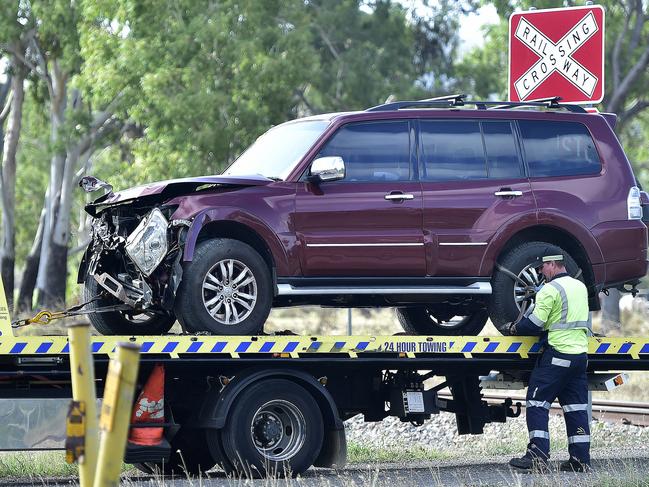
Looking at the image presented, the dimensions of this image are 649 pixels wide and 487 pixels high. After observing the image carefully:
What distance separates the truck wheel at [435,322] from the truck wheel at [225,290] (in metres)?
2.62

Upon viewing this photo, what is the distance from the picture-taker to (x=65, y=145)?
31.9 m

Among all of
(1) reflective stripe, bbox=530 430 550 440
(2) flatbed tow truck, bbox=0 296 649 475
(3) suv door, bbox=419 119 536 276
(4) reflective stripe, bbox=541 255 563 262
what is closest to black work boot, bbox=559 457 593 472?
(1) reflective stripe, bbox=530 430 550 440

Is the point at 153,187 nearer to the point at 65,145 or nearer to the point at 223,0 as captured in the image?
the point at 223,0

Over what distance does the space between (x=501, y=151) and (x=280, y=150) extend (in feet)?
6.01

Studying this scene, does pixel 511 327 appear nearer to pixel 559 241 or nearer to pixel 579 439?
pixel 559 241

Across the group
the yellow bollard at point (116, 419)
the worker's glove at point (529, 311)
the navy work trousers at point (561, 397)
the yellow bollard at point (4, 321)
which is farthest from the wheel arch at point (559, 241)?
the yellow bollard at point (116, 419)

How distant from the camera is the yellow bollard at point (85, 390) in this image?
514 cm

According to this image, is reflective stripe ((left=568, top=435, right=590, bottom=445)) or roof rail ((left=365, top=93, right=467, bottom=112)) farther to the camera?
reflective stripe ((left=568, top=435, right=590, bottom=445))

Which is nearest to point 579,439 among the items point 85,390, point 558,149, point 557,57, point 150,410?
point 558,149

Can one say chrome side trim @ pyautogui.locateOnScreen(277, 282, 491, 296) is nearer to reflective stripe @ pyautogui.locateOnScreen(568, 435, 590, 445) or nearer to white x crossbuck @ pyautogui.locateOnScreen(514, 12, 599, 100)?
reflective stripe @ pyautogui.locateOnScreen(568, 435, 590, 445)

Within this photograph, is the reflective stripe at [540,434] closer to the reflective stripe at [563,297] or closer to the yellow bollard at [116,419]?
the reflective stripe at [563,297]

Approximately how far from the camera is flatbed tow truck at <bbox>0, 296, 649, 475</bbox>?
9438 mm

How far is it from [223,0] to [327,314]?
29.4ft

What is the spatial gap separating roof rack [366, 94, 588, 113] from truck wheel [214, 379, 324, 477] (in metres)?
2.43
